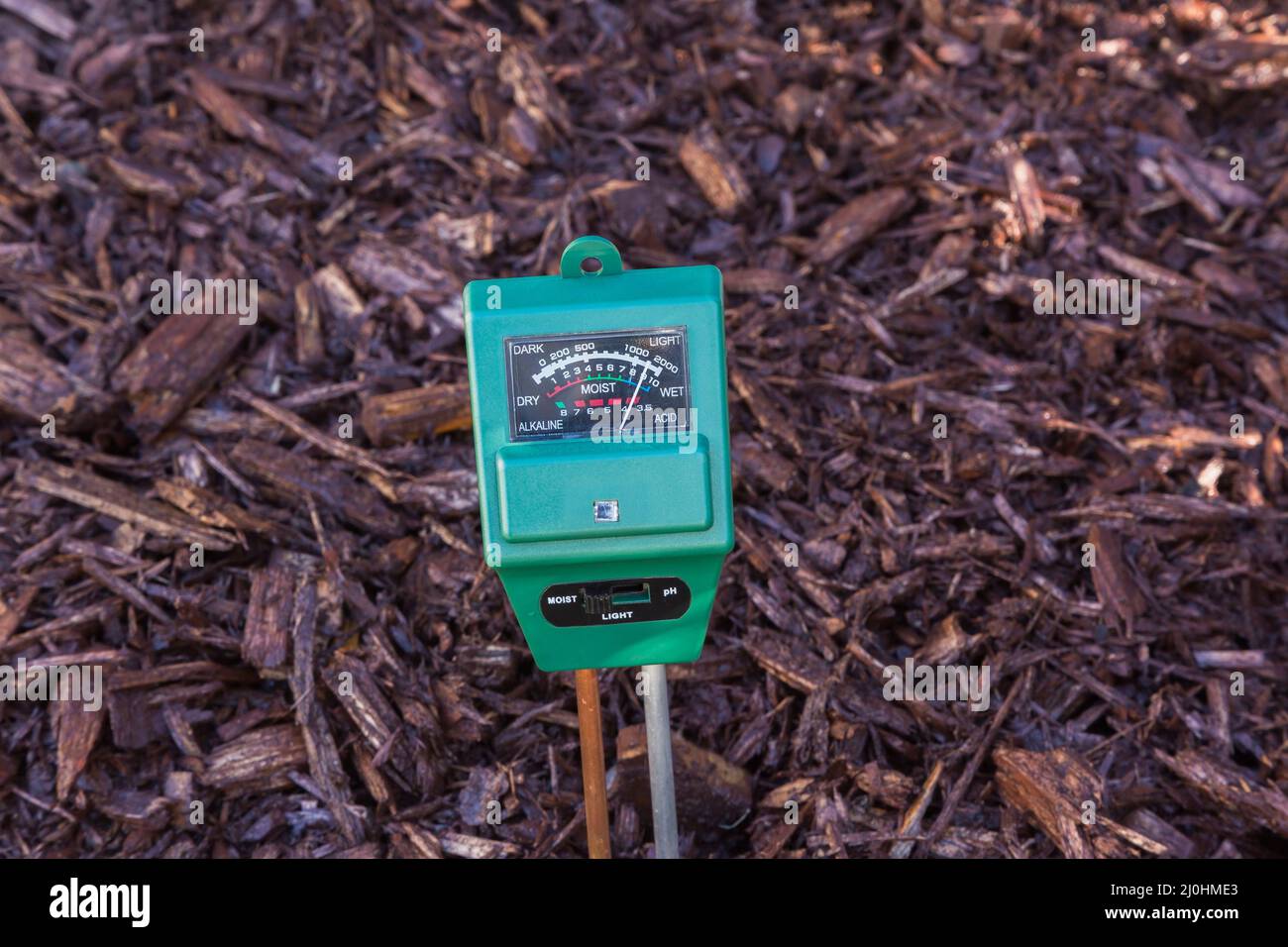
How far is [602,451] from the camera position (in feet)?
7.82

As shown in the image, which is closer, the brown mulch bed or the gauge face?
the gauge face

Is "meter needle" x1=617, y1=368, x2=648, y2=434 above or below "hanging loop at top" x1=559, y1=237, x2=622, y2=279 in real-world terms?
below

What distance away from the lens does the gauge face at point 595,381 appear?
7.79 ft

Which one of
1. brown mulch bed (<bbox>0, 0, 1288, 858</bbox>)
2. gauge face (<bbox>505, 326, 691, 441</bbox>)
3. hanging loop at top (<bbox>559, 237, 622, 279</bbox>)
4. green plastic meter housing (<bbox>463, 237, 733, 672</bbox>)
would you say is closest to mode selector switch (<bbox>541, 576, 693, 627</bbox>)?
green plastic meter housing (<bbox>463, 237, 733, 672</bbox>)

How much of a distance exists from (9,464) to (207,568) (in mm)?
714

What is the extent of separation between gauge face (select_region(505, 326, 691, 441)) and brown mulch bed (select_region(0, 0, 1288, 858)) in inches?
41.6

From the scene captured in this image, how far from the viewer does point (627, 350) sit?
2.38 metres

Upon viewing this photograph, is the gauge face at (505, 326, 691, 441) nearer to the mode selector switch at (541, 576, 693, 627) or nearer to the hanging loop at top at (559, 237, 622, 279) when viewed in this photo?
the hanging loop at top at (559, 237, 622, 279)

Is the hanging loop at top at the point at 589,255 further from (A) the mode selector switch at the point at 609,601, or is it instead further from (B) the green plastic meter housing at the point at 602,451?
(A) the mode selector switch at the point at 609,601

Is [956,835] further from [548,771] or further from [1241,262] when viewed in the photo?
[1241,262]

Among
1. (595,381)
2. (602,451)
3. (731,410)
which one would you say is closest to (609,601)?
(602,451)

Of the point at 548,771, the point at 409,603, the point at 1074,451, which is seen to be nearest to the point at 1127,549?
the point at 1074,451

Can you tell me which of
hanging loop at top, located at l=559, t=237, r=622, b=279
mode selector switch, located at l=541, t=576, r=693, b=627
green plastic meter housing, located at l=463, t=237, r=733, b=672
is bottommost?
mode selector switch, located at l=541, t=576, r=693, b=627

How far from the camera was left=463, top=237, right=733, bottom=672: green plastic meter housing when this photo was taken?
2357mm
